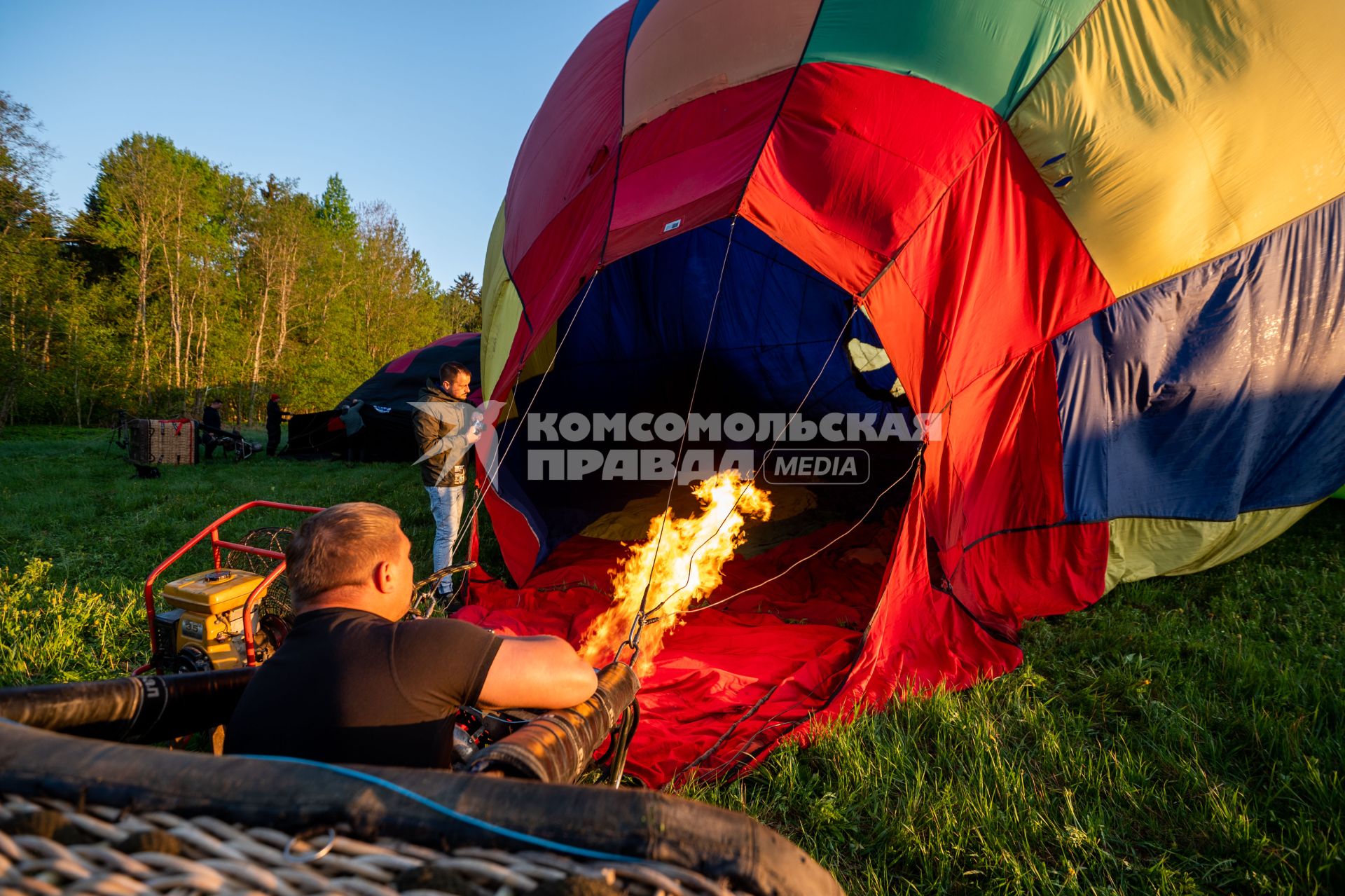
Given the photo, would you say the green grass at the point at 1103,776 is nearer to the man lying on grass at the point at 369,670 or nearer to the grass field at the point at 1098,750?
the grass field at the point at 1098,750

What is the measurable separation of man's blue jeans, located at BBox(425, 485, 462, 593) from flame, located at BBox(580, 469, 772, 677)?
1.14 m

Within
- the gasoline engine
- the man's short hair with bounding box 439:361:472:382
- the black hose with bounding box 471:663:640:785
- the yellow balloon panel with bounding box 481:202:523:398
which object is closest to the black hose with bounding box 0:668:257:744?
the black hose with bounding box 471:663:640:785

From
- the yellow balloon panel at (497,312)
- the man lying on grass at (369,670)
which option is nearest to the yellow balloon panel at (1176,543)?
the man lying on grass at (369,670)

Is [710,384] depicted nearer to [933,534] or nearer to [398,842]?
[933,534]

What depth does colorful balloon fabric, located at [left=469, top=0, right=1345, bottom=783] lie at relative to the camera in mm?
3391

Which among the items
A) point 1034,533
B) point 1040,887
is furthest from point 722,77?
point 1040,887

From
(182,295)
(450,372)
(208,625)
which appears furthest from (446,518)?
(182,295)

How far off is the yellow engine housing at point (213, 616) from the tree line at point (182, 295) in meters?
21.0

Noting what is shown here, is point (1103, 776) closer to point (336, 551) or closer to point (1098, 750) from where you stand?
point (1098, 750)

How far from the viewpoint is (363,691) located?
1249 millimetres

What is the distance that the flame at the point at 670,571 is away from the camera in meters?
3.70

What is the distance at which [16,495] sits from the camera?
724 centimetres

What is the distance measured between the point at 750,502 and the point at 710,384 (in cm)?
182

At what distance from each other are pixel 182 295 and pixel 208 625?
78.1 feet
